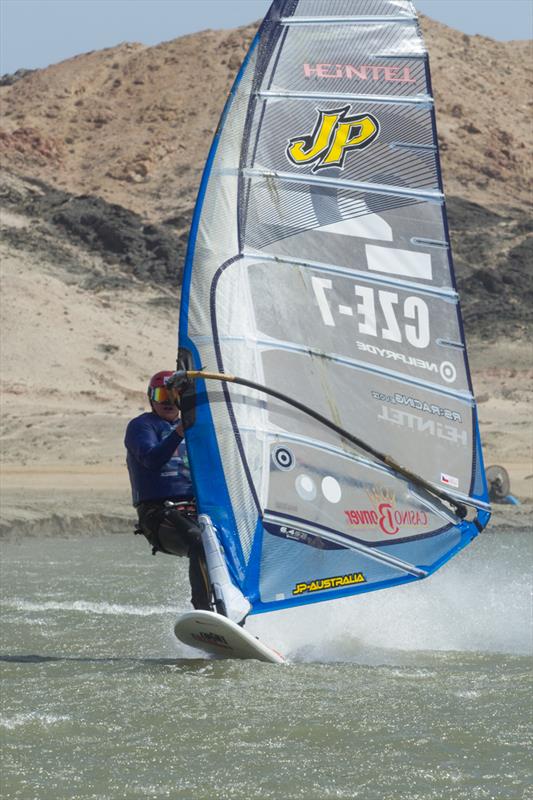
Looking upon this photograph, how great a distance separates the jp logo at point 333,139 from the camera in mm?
7043

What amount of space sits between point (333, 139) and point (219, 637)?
2.59 metres

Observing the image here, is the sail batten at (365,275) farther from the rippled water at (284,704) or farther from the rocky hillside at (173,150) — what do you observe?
the rocky hillside at (173,150)

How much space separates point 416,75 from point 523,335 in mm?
33591

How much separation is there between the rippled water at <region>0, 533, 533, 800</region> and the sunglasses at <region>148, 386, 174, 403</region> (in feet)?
3.92

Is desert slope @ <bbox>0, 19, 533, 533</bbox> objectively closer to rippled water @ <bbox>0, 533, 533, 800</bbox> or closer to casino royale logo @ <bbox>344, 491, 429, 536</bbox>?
rippled water @ <bbox>0, 533, 533, 800</bbox>

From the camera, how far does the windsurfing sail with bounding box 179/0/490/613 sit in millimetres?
6789

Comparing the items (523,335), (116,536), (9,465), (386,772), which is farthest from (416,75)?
(523,335)

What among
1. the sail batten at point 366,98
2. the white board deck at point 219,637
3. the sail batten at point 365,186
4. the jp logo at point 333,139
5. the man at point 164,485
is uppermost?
the sail batten at point 366,98

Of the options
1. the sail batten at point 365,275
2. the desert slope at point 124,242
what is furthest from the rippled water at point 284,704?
the desert slope at point 124,242

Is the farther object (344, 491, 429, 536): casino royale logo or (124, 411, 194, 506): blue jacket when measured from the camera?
(344, 491, 429, 536): casino royale logo

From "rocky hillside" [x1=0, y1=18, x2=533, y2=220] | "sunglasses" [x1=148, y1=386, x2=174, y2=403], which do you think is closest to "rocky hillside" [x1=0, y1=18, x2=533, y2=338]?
"rocky hillside" [x1=0, y1=18, x2=533, y2=220]

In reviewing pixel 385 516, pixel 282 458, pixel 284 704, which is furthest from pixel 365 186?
pixel 284 704

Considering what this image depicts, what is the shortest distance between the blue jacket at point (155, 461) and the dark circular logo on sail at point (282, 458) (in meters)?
0.45

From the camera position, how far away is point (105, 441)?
2317cm
